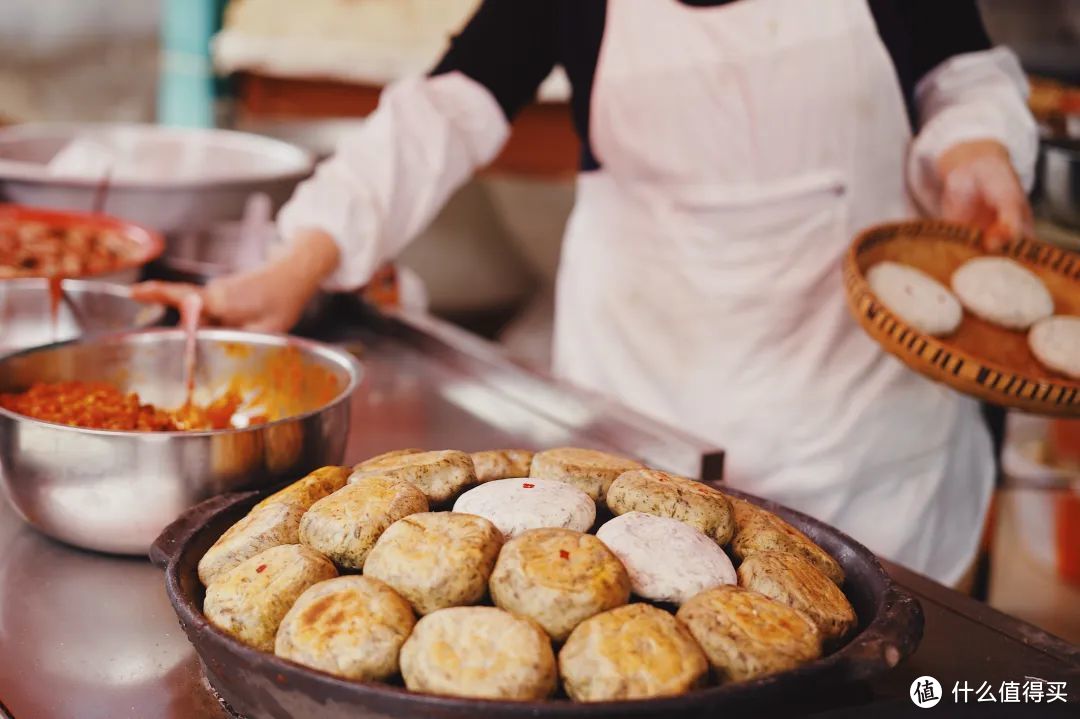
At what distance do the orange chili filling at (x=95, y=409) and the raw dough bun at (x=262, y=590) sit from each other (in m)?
0.46

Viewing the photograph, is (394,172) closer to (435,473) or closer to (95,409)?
(95,409)

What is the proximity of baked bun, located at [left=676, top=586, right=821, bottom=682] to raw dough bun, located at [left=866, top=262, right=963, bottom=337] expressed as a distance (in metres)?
0.83

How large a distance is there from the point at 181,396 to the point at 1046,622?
247 cm

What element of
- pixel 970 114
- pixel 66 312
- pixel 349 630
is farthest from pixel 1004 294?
pixel 66 312

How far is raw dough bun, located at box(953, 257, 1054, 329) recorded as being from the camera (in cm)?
162

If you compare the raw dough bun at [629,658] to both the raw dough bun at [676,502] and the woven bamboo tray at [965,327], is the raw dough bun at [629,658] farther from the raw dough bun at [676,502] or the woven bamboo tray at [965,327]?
the woven bamboo tray at [965,327]

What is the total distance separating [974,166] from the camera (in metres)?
1.77

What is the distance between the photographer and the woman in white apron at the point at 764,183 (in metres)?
1.86

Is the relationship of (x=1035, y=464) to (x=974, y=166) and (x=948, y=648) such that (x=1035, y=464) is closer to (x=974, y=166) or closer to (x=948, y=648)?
(x=974, y=166)

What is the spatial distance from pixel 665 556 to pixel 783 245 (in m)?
1.19

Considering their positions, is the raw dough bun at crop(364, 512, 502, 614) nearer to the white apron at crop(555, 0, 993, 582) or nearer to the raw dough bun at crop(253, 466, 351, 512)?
the raw dough bun at crop(253, 466, 351, 512)

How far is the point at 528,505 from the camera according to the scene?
0.91m

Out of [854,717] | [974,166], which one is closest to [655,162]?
[974,166]

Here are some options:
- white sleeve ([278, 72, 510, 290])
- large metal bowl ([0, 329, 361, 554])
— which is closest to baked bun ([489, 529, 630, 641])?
large metal bowl ([0, 329, 361, 554])
